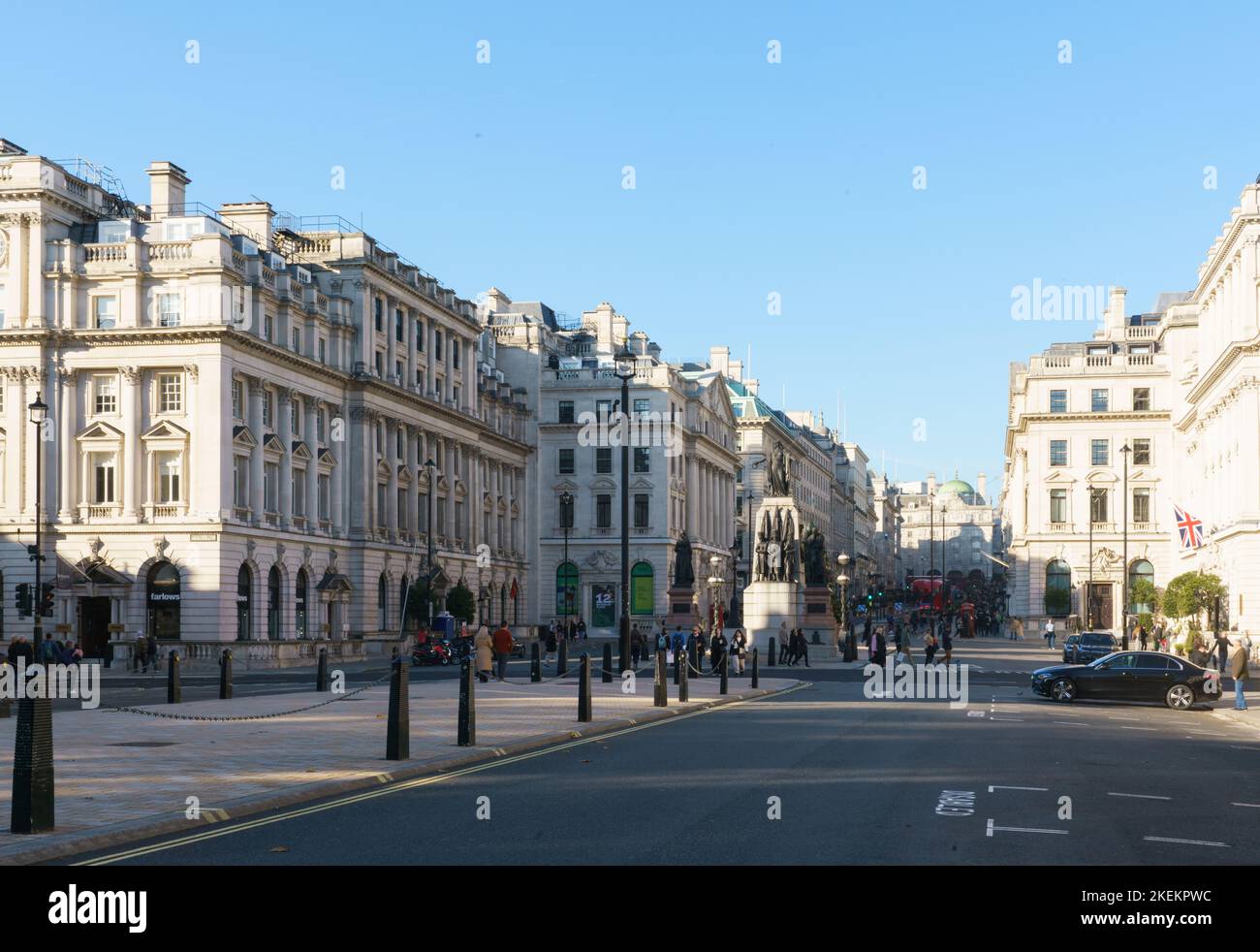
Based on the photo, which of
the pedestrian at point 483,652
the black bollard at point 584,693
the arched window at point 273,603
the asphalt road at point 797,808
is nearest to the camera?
the asphalt road at point 797,808

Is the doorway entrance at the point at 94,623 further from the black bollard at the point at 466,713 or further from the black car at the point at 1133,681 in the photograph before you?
the black bollard at the point at 466,713

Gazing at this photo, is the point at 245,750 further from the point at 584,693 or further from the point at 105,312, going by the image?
the point at 105,312

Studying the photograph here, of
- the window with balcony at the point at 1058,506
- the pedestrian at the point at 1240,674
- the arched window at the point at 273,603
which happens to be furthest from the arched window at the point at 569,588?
the pedestrian at the point at 1240,674

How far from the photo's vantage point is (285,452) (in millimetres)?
67875

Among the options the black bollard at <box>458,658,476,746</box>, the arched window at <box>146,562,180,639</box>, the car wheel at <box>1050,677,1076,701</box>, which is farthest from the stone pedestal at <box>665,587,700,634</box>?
the black bollard at <box>458,658,476,746</box>

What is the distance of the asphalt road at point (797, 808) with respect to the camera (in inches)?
474

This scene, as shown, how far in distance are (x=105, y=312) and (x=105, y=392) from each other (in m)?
3.31

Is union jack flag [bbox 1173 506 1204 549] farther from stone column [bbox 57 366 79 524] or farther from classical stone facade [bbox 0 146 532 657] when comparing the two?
stone column [bbox 57 366 79 524]

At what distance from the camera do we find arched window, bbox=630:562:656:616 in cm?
10994

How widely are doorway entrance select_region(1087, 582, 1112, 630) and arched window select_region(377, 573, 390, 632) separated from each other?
52637mm

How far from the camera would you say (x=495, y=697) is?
34.4 m

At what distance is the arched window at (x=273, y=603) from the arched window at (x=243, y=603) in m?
2.05
